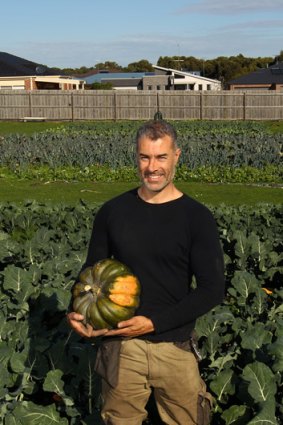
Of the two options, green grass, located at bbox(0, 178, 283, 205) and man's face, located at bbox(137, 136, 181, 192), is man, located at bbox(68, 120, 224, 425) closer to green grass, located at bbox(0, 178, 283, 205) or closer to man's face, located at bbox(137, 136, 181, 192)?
man's face, located at bbox(137, 136, 181, 192)

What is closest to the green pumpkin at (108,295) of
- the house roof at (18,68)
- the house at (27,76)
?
the house at (27,76)

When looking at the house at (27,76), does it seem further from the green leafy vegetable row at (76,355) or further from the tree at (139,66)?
the tree at (139,66)

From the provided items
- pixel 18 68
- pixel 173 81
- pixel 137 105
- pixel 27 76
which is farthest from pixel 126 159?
pixel 173 81

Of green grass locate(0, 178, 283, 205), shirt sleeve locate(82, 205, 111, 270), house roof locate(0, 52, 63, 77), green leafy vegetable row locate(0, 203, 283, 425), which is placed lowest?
green grass locate(0, 178, 283, 205)

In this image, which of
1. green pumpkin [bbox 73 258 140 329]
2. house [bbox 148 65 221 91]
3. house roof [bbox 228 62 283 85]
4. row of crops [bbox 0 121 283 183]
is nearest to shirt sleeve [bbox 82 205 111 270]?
green pumpkin [bbox 73 258 140 329]

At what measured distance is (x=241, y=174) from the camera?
18109mm

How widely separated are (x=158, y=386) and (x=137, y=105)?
43484mm

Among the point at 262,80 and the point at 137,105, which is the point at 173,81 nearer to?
the point at 262,80

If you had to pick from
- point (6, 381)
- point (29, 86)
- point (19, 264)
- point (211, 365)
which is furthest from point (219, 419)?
point (29, 86)

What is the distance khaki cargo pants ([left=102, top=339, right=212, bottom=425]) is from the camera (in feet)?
10.5

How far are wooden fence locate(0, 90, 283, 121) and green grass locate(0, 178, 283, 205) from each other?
28.3 m

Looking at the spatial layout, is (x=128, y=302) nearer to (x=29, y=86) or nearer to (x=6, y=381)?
(x=6, y=381)

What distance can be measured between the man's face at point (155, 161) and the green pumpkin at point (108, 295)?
0.40m

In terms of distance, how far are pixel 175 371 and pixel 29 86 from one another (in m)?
60.3
